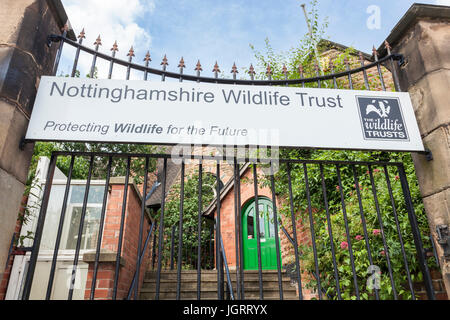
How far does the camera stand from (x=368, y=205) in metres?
3.90

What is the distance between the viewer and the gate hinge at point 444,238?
7.55 feet

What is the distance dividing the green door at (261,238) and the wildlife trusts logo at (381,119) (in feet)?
21.6

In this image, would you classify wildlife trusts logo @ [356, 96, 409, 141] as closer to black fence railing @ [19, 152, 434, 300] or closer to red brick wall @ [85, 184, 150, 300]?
black fence railing @ [19, 152, 434, 300]

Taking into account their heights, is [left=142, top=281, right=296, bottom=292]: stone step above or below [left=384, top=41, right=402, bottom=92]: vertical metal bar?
below

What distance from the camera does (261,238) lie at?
9320 millimetres

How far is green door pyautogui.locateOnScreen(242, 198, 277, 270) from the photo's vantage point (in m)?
9.12

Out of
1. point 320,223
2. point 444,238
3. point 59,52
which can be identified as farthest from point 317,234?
point 59,52

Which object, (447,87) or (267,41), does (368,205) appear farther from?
(267,41)

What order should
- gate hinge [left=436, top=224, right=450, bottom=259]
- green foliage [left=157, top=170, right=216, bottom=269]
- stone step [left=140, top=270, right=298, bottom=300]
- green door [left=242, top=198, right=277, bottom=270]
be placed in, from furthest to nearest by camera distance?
green foliage [left=157, top=170, right=216, bottom=269]
green door [left=242, top=198, right=277, bottom=270]
stone step [left=140, top=270, right=298, bottom=300]
gate hinge [left=436, top=224, right=450, bottom=259]

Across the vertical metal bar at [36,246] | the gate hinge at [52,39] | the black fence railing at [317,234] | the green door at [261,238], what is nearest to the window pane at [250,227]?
the green door at [261,238]

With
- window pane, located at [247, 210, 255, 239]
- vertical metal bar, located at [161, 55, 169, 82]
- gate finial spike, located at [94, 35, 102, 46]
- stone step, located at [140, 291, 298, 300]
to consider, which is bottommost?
stone step, located at [140, 291, 298, 300]

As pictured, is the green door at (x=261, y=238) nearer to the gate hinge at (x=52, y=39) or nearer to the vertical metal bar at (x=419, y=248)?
the vertical metal bar at (x=419, y=248)


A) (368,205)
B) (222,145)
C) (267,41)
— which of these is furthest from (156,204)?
(222,145)

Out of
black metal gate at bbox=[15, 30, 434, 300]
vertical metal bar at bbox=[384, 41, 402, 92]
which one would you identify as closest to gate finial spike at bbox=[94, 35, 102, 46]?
black metal gate at bbox=[15, 30, 434, 300]
